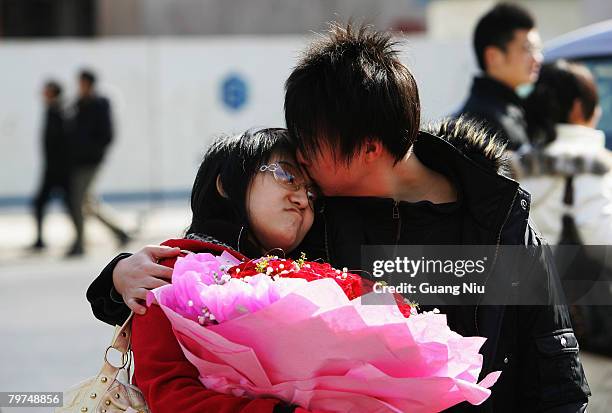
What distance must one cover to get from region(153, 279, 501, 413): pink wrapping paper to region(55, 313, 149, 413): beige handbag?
0.20 metres

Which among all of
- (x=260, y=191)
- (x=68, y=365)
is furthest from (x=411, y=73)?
(x=68, y=365)

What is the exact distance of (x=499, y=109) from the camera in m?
5.15

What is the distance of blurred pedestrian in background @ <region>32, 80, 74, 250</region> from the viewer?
12.3 meters

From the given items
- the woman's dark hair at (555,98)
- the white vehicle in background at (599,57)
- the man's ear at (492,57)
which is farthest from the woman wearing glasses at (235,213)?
the white vehicle in background at (599,57)

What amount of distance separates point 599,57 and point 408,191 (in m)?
3.33

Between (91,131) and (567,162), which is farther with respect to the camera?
(91,131)

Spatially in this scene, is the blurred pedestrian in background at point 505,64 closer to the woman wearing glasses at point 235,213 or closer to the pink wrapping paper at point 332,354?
the woman wearing glasses at point 235,213

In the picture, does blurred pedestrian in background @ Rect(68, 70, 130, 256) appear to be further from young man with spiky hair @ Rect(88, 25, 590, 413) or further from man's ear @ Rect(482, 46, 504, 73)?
young man with spiky hair @ Rect(88, 25, 590, 413)

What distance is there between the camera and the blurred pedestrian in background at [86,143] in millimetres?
11789

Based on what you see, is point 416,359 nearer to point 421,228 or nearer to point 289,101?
point 421,228

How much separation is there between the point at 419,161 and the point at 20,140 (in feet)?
45.4

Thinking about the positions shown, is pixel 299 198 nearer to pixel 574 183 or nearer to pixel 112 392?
pixel 112 392

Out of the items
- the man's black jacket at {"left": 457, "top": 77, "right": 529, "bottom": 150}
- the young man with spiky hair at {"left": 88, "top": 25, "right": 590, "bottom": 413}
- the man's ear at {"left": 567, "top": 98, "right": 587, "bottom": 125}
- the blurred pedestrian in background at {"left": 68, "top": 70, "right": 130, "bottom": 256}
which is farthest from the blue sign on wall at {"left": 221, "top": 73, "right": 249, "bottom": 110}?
the young man with spiky hair at {"left": 88, "top": 25, "right": 590, "bottom": 413}

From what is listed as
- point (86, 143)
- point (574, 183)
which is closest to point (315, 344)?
point (574, 183)
